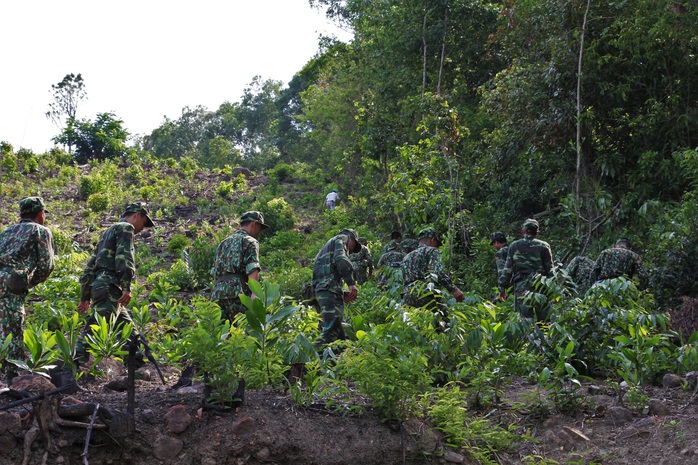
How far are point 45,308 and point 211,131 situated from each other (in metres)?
46.0

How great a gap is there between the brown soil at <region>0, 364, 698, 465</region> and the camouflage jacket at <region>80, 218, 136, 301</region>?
190 centimetres

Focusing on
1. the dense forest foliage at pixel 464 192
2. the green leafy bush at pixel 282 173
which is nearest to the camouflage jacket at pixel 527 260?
→ the dense forest foliage at pixel 464 192

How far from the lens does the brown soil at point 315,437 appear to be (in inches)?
161

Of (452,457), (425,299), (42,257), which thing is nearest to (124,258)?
(42,257)

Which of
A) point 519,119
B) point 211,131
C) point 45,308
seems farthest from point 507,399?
point 211,131

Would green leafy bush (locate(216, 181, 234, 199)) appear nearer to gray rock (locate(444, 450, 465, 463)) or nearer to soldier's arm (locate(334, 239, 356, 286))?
soldier's arm (locate(334, 239, 356, 286))

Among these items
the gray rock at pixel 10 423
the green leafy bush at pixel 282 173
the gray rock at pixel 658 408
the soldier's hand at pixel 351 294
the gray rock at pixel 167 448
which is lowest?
the gray rock at pixel 658 408

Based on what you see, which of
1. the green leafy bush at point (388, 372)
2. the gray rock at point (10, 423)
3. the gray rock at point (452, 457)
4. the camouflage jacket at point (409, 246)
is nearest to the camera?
the gray rock at point (10, 423)

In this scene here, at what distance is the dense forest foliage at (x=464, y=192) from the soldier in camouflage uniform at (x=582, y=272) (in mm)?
975

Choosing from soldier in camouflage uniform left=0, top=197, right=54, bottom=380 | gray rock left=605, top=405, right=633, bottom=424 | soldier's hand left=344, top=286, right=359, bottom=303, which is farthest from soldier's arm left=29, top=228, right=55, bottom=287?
gray rock left=605, top=405, right=633, bottom=424

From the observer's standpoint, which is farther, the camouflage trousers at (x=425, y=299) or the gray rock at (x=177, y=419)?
the camouflage trousers at (x=425, y=299)

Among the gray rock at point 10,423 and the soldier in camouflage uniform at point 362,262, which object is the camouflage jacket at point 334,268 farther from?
the soldier in camouflage uniform at point 362,262

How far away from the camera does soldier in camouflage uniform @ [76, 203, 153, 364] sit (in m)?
6.61

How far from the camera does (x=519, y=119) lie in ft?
49.2
